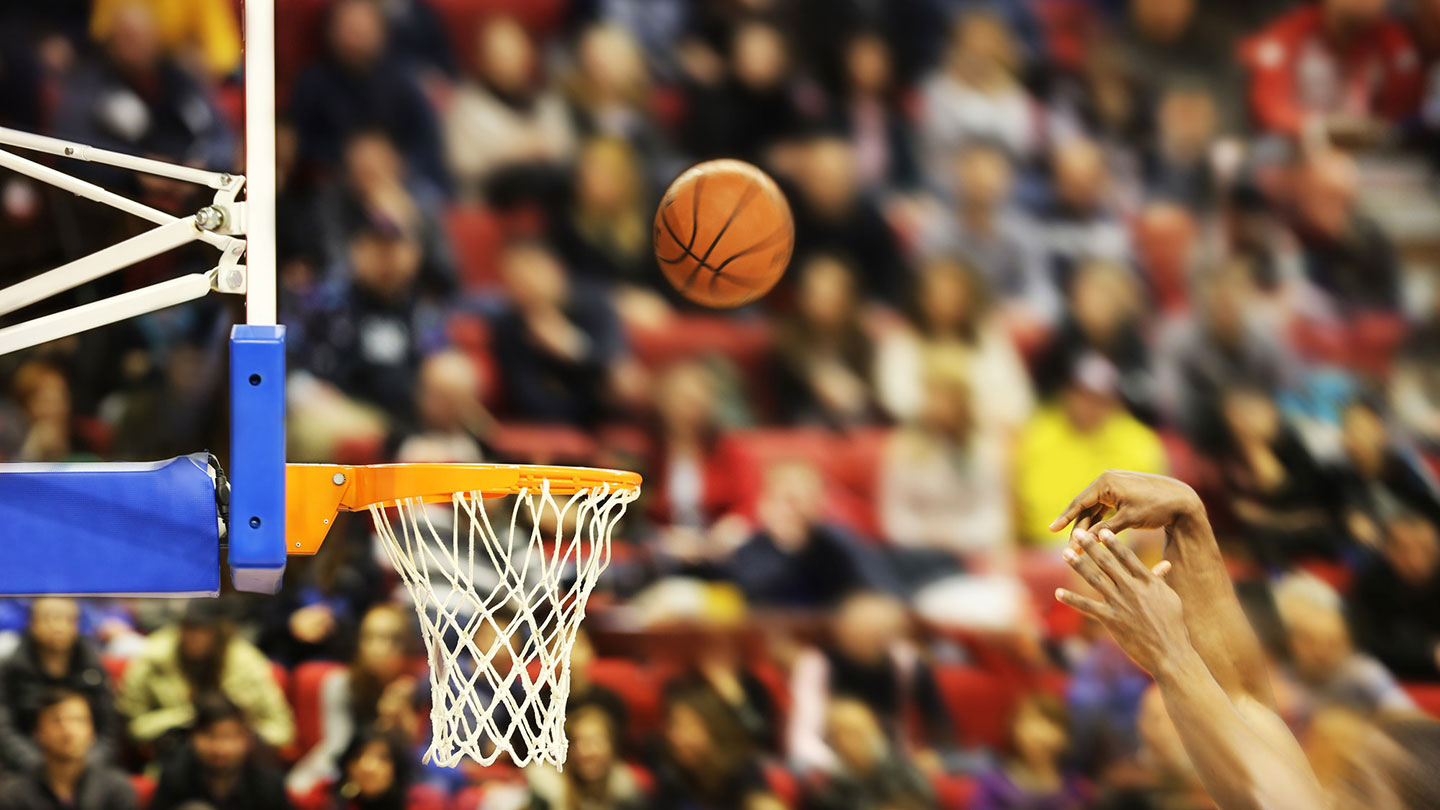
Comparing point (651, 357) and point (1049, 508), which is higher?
point (651, 357)

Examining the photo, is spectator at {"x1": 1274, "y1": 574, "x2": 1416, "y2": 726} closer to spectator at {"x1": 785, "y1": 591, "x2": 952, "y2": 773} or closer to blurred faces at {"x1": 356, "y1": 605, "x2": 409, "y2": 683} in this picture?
spectator at {"x1": 785, "y1": 591, "x2": 952, "y2": 773}

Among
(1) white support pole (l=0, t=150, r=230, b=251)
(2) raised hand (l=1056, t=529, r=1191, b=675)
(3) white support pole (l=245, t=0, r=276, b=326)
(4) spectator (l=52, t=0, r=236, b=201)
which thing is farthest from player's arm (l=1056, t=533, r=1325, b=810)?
(4) spectator (l=52, t=0, r=236, b=201)

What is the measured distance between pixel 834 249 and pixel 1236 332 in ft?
3.92

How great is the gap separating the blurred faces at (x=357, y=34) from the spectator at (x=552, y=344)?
611mm

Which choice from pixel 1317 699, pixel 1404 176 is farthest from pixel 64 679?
pixel 1404 176

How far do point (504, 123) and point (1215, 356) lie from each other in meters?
2.08

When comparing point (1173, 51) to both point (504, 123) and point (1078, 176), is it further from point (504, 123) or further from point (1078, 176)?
point (504, 123)

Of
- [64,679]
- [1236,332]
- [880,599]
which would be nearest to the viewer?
[64,679]

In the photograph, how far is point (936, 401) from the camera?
3.54 meters

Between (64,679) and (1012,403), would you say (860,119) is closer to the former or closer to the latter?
(1012,403)

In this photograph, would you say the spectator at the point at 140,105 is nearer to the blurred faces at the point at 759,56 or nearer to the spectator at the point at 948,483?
the blurred faces at the point at 759,56

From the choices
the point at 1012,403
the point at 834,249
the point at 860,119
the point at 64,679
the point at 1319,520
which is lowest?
the point at 64,679

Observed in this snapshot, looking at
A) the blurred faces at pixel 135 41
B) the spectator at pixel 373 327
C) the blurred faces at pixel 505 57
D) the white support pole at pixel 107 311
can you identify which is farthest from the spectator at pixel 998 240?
the white support pole at pixel 107 311

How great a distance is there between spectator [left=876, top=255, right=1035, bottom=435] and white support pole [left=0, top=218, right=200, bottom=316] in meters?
2.02
